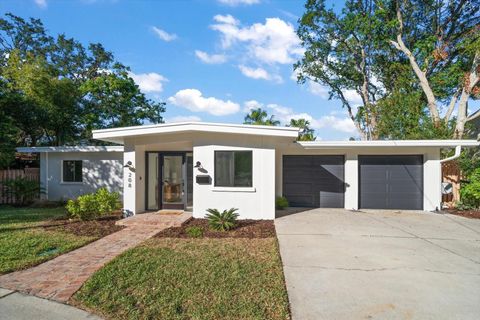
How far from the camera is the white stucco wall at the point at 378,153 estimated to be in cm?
1048

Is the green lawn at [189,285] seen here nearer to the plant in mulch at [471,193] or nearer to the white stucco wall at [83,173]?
the white stucco wall at [83,173]

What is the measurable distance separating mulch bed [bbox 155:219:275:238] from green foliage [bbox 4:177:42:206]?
859cm

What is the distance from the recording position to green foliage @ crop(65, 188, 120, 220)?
8.20m

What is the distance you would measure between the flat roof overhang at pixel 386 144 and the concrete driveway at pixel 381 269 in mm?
2797

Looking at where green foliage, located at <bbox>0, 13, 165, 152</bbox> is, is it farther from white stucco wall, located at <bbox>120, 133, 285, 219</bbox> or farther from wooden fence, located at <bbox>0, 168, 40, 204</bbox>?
white stucco wall, located at <bbox>120, 133, 285, 219</bbox>

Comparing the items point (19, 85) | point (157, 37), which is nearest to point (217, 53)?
point (157, 37)

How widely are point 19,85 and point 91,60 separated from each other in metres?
8.32

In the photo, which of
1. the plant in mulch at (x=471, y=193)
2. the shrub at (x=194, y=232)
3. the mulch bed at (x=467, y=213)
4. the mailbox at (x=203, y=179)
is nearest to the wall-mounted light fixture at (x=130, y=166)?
the mailbox at (x=203, y=179)

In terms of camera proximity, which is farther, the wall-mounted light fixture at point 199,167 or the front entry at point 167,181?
the front entry at point 167,181

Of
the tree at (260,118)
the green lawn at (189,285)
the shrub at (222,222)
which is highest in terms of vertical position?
the tree at (260,118)

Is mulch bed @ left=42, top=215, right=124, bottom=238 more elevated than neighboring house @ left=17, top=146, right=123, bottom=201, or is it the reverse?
neighboring house @ left=17, top=146, right=123, bottom=201

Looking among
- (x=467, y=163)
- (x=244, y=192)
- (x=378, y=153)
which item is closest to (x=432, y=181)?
(x=467, y=163)

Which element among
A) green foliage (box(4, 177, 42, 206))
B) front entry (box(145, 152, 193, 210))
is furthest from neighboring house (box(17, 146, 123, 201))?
front entry (box(145, 152, 193, 210))

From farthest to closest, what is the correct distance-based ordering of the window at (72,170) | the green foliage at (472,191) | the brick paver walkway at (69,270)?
1. the window at (72,170)
2. the green foliage at (472,191)
3. the brick paver walkway at (69,270)
